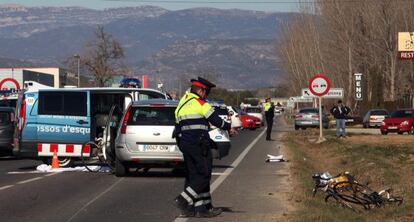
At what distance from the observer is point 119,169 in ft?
56.0

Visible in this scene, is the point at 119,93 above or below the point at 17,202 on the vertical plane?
above

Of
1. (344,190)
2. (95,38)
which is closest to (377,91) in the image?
(95,38)

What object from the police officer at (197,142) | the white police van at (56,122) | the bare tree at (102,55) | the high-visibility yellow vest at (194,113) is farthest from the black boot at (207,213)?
the bare tree at (102,55)

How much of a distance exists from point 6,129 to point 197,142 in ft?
50.7

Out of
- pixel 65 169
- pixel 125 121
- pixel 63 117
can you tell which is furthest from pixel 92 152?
pixel 125 121

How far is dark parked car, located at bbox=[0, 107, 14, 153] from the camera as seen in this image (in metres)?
24.9

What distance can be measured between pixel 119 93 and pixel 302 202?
8675 millimetres

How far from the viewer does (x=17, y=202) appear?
12961 mm

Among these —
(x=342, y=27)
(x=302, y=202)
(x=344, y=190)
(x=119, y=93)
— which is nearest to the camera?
(x=302, y=202)

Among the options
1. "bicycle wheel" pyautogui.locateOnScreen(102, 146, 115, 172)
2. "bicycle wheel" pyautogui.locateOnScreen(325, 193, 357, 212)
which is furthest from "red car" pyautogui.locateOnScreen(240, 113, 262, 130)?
"bicycle wheel" pyautogui.locateOnScreen(325, 193, 357, 212)

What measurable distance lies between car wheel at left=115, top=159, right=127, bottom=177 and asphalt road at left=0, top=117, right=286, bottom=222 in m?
0.17

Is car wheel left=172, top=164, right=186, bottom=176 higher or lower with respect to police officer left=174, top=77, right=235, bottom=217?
lower

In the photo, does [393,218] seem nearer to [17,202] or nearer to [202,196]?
[202,196]

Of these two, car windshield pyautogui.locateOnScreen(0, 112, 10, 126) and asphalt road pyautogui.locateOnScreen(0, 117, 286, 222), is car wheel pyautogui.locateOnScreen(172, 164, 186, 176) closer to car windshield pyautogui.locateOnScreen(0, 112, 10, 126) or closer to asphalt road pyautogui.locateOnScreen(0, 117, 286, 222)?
asphalt road pyautogui.locateOnScreen(0, 117, 286, 222)
